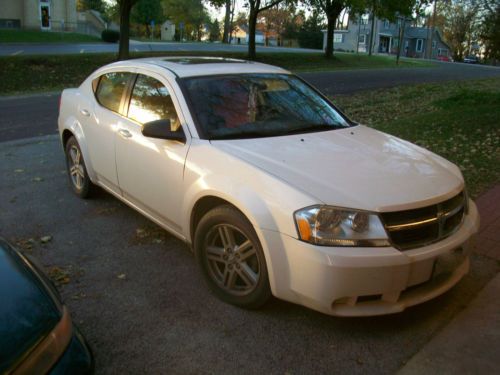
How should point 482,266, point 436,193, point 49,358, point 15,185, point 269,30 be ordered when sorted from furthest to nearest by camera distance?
1. point 269,30
2. point 15,185
3. point 482,266
4. point 436,193
5. point 49,358

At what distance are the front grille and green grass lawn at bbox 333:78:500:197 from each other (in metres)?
2.73

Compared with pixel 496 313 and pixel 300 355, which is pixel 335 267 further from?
pixel 496 313

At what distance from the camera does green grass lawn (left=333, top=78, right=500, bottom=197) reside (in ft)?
22.3

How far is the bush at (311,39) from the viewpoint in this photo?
74.2m

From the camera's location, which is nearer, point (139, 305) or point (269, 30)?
point (139, 305)

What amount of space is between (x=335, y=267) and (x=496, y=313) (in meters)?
1.38

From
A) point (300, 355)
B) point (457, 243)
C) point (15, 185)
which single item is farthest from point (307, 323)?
point (15, 185)

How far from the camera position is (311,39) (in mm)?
75000

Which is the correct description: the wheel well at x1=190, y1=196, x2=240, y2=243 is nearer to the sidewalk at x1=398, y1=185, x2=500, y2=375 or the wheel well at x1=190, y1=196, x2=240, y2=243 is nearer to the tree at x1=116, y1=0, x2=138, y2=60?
the sidewalk at x1=398, y1=185, x2=500, y2=375

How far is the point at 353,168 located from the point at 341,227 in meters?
0.58

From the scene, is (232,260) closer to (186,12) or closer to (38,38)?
(38,38)

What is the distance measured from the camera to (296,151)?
3555 mm

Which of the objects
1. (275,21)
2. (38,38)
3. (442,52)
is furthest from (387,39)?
(38,38)

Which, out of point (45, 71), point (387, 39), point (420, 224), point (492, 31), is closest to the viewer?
point (420, 224)
